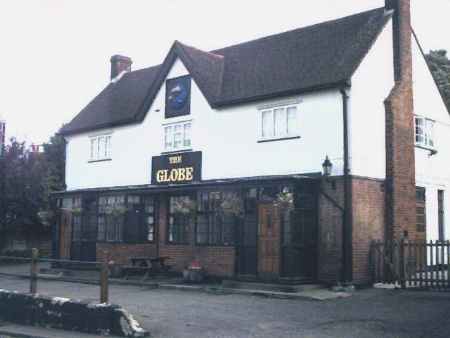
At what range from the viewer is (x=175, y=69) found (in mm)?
21969

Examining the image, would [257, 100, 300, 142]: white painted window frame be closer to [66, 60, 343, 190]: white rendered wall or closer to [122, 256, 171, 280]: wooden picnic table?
[66, 60, 343, 190]: white rendered wall

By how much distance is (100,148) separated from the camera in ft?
81.2

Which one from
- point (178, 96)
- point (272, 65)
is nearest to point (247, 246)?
point (272, 65)

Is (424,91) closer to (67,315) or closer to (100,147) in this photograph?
(100,147)

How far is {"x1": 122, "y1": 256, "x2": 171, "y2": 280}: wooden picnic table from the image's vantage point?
19500 millimetres

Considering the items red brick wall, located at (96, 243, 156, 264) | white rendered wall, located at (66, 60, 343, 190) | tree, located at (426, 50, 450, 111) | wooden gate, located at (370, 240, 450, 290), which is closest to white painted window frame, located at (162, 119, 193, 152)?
white rendered wall, located at (66, 60, 343, 190)

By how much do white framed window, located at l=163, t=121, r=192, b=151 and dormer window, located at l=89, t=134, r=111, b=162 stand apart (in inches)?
133

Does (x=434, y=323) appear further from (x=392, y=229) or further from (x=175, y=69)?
(x=175, y=69)

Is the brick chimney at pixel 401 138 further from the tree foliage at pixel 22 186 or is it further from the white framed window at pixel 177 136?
the tree foliage at pixel 22 186

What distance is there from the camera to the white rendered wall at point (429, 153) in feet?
66.8

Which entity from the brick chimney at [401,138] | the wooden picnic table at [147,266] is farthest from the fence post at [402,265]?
the wooden picnic table at [147,266]

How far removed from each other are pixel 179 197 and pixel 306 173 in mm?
5327

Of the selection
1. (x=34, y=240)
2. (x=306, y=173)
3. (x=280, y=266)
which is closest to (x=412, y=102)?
(x=306, y=173)

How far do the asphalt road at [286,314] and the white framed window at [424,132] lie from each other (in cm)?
636
